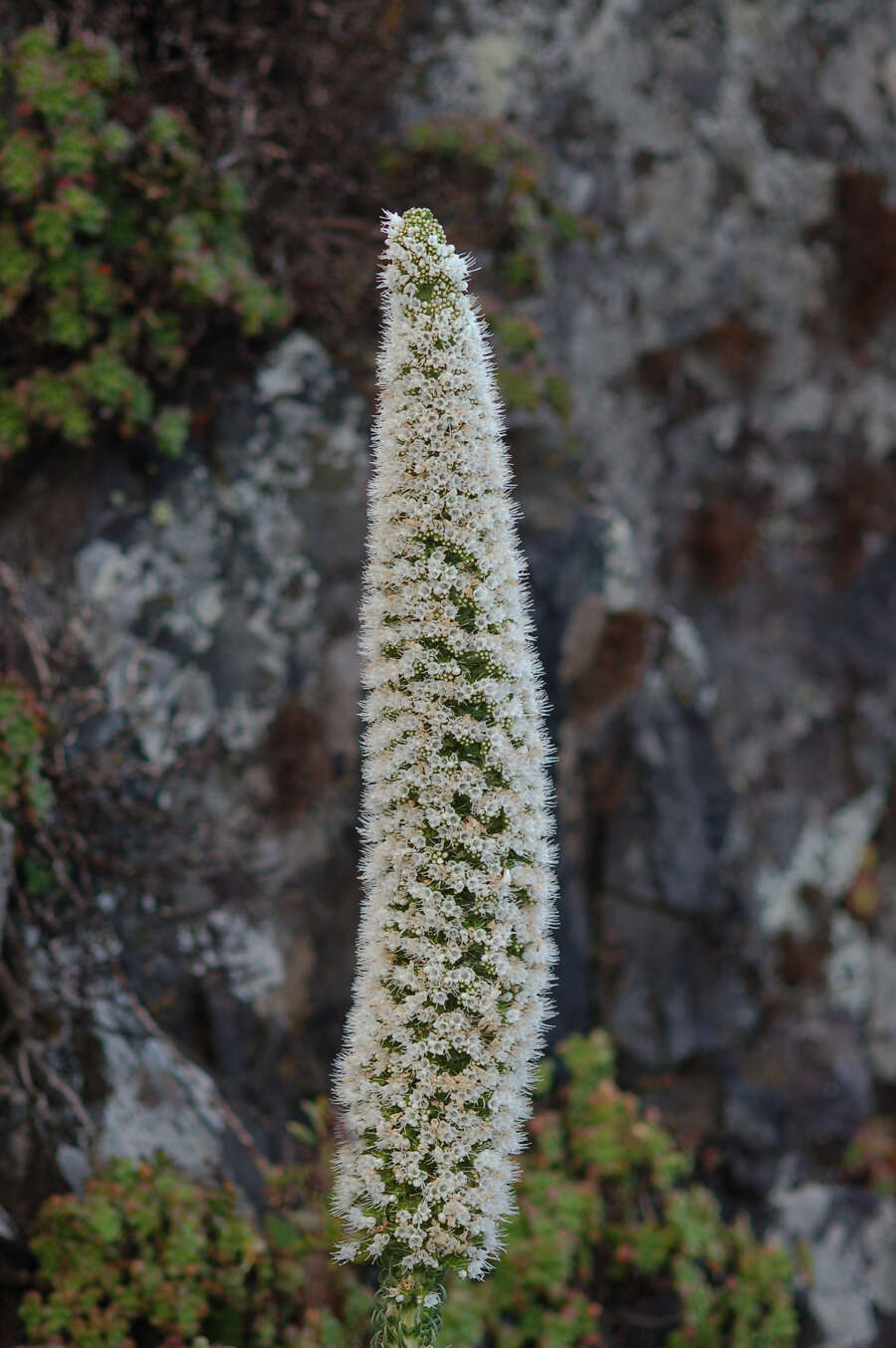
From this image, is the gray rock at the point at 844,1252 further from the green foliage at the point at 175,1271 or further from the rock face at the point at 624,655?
the green foliage at the point at 175,1271

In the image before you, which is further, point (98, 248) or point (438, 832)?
point (98, 248)

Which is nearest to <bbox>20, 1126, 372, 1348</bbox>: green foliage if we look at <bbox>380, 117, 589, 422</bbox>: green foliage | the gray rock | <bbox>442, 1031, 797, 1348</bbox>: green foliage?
<bbox>442, 1031, 797, 1348</bbox>: green foliage

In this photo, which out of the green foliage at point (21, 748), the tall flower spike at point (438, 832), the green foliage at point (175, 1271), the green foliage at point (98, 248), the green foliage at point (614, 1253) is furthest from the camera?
the green foliage at point (614, 1253)

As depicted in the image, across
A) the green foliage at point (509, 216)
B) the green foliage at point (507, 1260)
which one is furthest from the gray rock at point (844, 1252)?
the green foliage at point (509, 216)

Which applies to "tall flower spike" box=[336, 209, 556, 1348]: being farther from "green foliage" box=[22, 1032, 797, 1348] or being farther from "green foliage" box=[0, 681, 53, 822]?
"green foliage" box=[0, 681, 53, 822]

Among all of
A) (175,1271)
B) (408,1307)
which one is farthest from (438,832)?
(175,1271)

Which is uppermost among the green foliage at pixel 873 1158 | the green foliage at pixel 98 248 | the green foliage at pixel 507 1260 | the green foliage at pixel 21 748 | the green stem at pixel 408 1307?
the green foliage at pixel 98 248

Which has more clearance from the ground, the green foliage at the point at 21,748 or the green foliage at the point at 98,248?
the green foliage at the point at 98,248

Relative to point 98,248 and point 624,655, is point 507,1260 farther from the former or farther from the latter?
point 98,248

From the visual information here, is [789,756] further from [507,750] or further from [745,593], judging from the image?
[507,750]
